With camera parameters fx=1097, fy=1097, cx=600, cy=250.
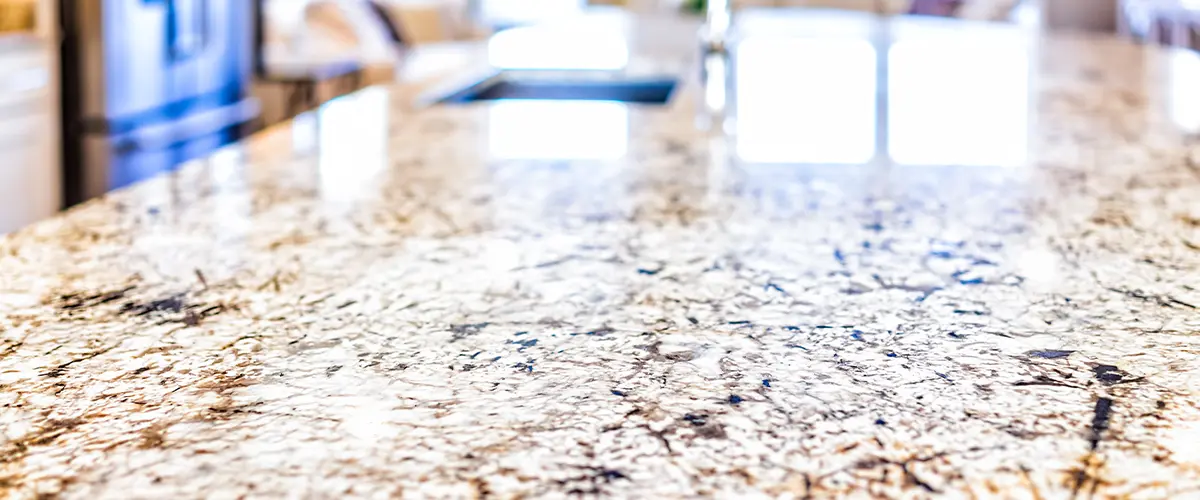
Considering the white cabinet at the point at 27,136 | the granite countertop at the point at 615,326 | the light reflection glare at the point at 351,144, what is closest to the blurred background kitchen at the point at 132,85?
the white cabinet at the point at 27,136

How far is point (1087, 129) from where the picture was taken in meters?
1.10

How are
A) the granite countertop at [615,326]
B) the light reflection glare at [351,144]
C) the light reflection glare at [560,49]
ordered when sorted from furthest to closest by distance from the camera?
the light reflection glare at [560,49] → the light reflection glare at [351,144] → the granite countertop at [615,326]

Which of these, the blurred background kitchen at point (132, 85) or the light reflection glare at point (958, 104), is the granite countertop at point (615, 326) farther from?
the blurred background kitchen at point (132, 85)

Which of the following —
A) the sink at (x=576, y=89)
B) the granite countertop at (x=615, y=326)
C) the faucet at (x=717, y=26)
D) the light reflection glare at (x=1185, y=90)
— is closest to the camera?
the granite countertop at (x=615, y=326)

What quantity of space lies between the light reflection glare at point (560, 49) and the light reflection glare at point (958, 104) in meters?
0.54

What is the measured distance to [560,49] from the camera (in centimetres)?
232

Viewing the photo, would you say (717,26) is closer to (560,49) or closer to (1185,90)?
(1185,90)

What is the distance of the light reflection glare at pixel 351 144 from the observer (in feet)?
2.64

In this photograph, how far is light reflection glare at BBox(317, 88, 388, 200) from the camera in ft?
2.64

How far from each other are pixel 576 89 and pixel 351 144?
0.89 meters

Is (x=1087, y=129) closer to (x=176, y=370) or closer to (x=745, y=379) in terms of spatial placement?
(x=745, y=379)

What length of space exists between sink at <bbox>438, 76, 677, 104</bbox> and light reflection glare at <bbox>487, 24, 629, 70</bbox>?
1.7 inches

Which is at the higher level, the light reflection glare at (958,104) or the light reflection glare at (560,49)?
the light reflection glare at (560,49)

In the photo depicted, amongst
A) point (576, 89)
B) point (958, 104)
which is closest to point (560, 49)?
point (576, 89)
